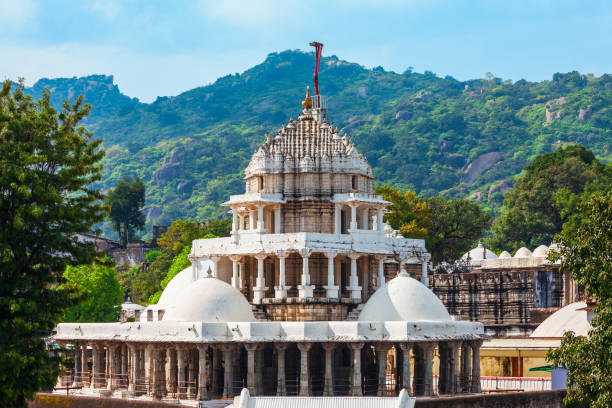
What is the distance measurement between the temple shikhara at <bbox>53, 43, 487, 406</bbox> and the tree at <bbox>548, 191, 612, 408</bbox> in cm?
1100

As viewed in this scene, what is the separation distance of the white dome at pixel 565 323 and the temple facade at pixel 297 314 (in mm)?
4769

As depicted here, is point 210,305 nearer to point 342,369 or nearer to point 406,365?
point 342,369

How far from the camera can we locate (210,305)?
4834 centimetres

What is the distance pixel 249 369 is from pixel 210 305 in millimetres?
3359

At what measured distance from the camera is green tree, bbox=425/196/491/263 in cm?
9556

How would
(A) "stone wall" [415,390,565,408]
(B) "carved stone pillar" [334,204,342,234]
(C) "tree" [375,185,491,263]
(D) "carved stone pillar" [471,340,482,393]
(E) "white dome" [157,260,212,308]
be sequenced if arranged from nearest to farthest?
1. (A) "stone wall" [415,390,565,408]
2. (D) "carved stone pillar" [471,340,482,393]
3. (B) "carved stone pillar" [334,204,342,234]
4. (E) "white dome" [157,260,212,308]
5. (C) "tree" [375,185,491,263]

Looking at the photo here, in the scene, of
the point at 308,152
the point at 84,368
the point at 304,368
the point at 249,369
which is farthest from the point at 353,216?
the point at 84,368

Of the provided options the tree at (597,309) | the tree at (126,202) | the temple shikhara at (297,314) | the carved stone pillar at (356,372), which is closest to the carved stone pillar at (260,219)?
the temple shikhara at (297,314)

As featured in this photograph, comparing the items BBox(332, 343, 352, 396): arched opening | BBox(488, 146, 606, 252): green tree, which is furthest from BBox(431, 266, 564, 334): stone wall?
BBox(488, 146, 606, 252): green tree

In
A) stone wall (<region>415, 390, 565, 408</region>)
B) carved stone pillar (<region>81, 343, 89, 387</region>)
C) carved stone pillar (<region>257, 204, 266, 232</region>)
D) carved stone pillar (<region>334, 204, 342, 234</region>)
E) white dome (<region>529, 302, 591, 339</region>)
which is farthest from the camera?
carved stone pillar (<region>334, 204, 342, 234</region>)

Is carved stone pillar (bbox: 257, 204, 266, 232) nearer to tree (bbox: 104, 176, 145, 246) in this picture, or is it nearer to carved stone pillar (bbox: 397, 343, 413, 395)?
carved stone pillar (bbox: 397, 343, 413, 395)

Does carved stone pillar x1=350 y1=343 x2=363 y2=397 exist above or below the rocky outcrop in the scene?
below

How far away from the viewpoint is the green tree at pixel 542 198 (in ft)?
348

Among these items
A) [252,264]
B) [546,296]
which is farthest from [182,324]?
[546,296]
